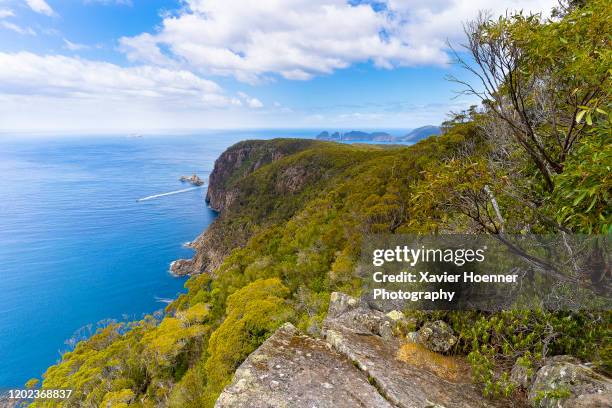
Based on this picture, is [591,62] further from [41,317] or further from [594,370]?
[41,317]

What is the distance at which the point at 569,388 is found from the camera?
18.6ft

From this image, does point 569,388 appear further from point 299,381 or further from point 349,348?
point 299,381

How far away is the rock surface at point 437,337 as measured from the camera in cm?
881

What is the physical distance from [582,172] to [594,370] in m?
4.80

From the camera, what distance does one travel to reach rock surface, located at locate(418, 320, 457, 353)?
8.81 metres

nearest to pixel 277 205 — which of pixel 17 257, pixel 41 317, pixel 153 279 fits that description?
pixel 153 279

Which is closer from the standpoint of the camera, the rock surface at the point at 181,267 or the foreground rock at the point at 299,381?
the foreground rock at the point at 299,381

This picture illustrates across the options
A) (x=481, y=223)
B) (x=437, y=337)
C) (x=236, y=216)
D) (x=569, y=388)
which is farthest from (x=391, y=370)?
(x=236, y=216)

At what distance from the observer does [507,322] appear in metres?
8.02

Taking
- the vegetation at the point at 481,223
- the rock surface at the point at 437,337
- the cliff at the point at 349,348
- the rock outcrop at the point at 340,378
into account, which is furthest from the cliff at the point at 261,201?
the rock surface at the point at 437,337

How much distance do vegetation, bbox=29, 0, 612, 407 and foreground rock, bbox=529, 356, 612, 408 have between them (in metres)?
0.45

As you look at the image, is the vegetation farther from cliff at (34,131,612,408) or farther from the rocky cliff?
the rocky cliff

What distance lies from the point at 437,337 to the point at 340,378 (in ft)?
10.6

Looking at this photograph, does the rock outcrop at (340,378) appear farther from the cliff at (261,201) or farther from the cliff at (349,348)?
the cliff at (261,201)
